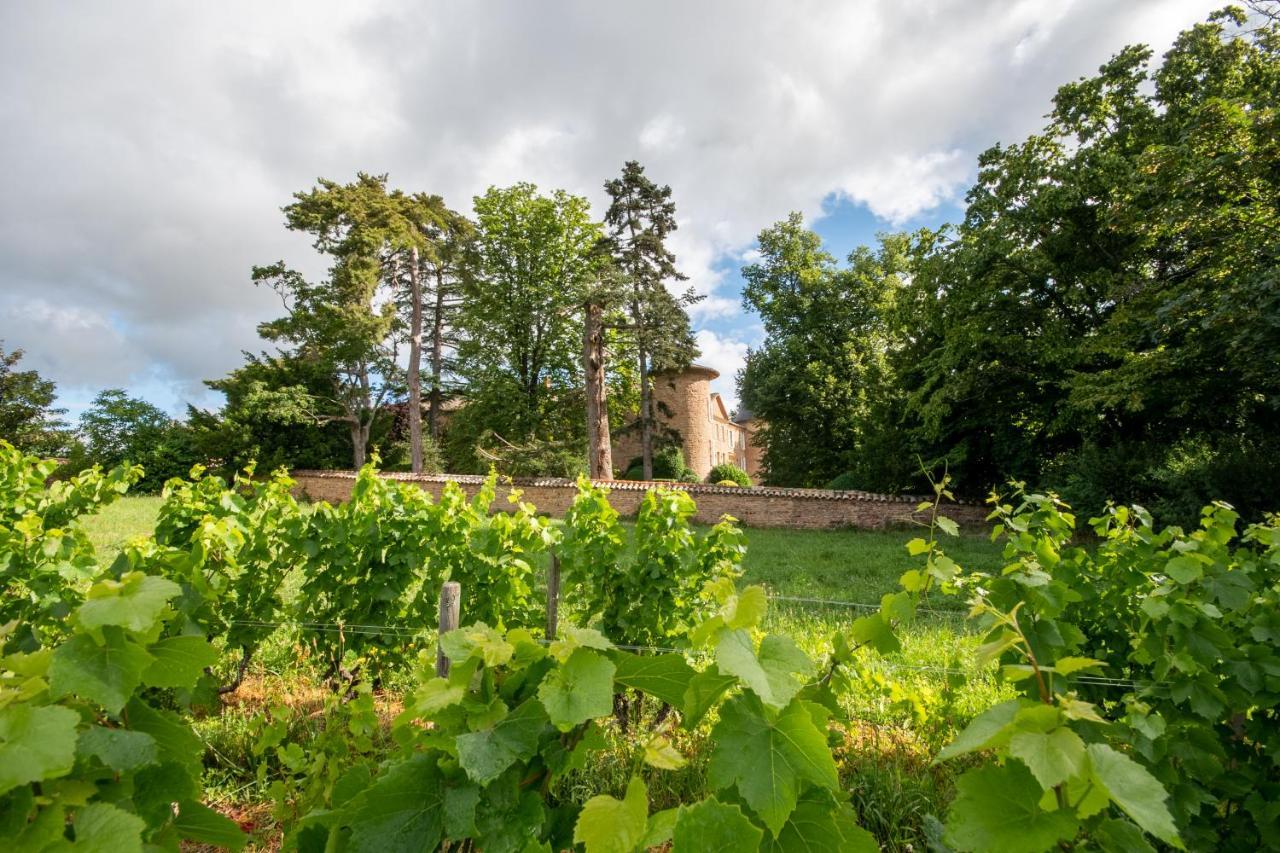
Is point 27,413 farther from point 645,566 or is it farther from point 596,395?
point 645,566

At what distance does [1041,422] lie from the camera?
15.1 metres

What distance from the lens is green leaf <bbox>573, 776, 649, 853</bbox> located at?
0.84 metres

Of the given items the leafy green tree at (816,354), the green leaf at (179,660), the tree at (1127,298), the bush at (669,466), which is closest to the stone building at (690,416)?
the bush at (669,466)

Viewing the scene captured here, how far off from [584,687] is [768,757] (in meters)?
0.31

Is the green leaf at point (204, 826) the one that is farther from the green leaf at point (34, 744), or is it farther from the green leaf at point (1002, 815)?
the green leaf at point (1002, 815)

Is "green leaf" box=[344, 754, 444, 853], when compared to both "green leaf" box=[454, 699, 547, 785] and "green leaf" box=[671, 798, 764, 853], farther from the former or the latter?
"green leaf" box=[671, 798, 764, 853]

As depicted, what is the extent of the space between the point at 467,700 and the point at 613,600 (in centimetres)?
290

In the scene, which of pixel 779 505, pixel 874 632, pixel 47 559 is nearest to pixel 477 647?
pixel 874 632

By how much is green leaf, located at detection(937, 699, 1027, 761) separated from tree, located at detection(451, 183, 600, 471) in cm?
2346

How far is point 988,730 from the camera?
35.0 inches

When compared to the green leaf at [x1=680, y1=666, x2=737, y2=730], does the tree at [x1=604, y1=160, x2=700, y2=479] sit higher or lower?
higher

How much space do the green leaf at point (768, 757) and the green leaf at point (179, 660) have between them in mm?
911

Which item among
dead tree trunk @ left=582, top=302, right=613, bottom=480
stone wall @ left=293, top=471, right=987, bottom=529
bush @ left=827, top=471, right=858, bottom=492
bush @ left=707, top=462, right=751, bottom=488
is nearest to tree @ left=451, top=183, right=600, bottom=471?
dead tree trunk @ left=582, top=302, right=613, bottom=480

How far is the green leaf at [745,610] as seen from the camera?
100 cm
